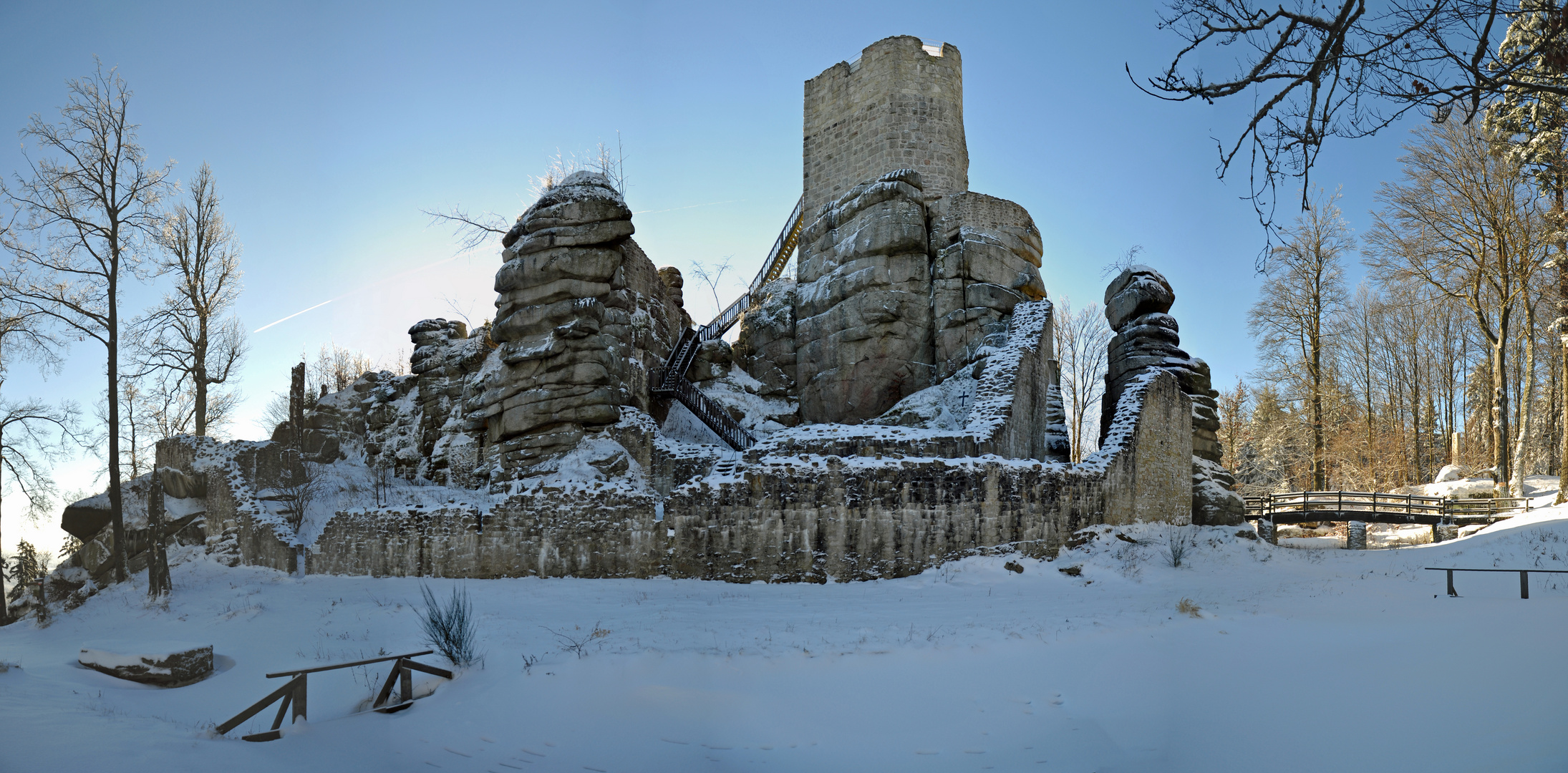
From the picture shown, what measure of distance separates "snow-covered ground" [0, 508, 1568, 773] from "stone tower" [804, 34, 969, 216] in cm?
1510

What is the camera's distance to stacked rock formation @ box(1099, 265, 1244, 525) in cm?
1719

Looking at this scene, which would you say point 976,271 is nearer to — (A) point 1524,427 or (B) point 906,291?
(B) point 906,291

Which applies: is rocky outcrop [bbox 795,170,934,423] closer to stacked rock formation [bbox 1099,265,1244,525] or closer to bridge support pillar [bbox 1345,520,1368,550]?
stacked rock formation [bbox 1099,265,1244,525]

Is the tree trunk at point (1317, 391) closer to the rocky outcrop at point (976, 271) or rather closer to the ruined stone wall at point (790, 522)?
the rocky outcrop at point (976, 271)

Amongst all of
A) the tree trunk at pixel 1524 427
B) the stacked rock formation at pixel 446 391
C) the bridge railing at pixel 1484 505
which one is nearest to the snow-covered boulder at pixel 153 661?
the stacked rock formation at pixel 446 391

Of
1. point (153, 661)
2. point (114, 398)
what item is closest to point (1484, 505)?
point (153, 661)

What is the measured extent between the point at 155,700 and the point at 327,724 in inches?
127

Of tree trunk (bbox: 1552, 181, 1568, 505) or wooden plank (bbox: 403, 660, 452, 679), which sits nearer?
wooden plank (bbox: 403, 660, 452, 679)

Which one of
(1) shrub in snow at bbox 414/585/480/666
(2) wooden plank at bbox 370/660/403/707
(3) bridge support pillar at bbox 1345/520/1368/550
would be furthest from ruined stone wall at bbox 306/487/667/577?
(3) bridge support pillar at bbox 1345/520/1368/550

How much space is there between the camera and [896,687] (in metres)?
6.75

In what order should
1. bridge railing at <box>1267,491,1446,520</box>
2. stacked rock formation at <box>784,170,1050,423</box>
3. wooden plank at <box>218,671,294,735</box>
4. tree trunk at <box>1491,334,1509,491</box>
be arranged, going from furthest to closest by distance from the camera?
stacked rock formation at <box>784,170,1050,423</box> → bridge railing at <box>1267,491,1446,520</box> → tree trunk at <box>1491,334,1509,491</box> → wooden plank at <box>218,671,294,735</box>

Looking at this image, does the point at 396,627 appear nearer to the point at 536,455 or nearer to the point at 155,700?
the point at 155,700

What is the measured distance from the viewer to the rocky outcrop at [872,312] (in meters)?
20.8

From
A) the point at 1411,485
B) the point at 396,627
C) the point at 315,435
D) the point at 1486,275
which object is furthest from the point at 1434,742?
the point at 1411,485
